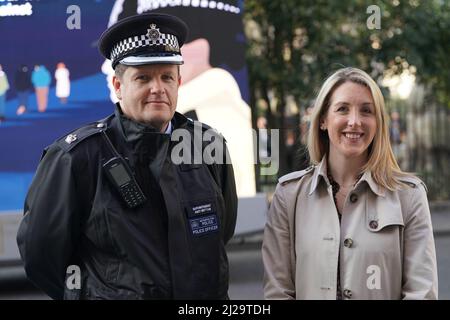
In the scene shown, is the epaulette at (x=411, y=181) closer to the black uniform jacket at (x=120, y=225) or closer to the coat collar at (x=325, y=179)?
the coat collar at (x=325, y=179)

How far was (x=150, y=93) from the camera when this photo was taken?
104 inches

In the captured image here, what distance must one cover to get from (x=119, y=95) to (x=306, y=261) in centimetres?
87

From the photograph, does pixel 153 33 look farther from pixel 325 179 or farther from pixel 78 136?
pixel 325 179

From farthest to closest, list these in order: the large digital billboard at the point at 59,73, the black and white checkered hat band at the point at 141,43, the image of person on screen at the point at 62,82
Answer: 1. the image of person on screen at the point at 62,82
2. the large digital billboard at the point at 59,73
3. the black and white checkered hat band at the point at 141,43

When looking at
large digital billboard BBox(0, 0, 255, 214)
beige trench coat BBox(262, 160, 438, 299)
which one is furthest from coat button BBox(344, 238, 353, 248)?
large digital billboard BBox(0, 0, 255, 214)

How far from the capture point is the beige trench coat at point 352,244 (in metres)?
2.65

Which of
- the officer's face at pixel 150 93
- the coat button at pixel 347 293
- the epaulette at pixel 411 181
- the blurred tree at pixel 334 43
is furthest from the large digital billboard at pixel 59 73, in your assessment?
the coat button at pixel 347 293

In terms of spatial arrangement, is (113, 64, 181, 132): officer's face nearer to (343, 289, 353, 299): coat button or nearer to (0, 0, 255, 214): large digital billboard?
(343, 289, 353, 299): coat button

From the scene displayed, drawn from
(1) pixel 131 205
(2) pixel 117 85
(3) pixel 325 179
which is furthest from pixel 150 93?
(3) pixel 325 179

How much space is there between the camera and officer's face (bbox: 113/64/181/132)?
2.65 m

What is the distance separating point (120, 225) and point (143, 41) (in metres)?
0.66

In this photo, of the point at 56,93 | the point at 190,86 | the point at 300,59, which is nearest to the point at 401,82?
the point at 300,59

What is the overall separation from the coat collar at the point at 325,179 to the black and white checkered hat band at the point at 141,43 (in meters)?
0.67
